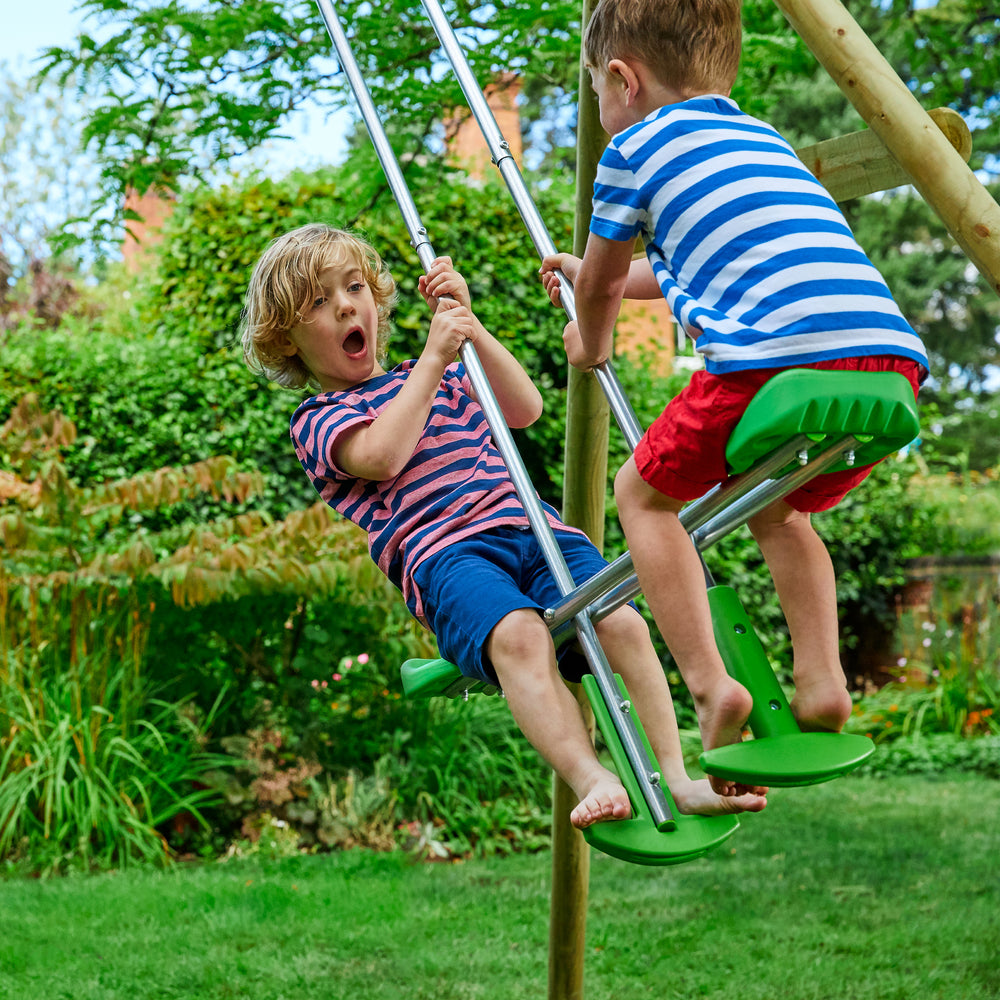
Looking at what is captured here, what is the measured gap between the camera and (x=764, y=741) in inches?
64.3

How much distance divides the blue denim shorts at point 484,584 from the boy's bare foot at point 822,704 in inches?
17.6

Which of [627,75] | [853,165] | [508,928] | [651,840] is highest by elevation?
[853,165]

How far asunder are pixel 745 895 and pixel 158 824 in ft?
8.31

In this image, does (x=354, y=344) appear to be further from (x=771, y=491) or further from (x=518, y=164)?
(x=518, y=164)

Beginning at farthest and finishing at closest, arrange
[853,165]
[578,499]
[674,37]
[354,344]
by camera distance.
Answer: [578,499]
[853,165]
[354,344]
[674,37]

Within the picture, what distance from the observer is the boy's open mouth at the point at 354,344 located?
2.39 m

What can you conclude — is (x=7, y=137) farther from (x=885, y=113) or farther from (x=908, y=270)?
(x=885, y=113)

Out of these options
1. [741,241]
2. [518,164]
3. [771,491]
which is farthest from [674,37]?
[518,164]

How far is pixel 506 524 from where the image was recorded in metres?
2.16

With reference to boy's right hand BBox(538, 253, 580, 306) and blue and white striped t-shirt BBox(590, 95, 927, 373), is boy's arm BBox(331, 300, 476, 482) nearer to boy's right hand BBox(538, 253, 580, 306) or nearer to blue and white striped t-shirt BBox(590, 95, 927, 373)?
boy's right hand BBox(538, 253, 580, 306)

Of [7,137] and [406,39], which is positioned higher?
[7,137]

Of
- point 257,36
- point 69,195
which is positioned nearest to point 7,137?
point 69,195

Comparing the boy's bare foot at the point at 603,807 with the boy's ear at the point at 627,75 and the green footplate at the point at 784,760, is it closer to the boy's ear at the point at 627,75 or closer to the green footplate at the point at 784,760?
the green footplate at the point at 784,760

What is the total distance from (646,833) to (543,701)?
277mm
